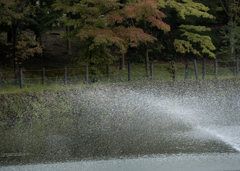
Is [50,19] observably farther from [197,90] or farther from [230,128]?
[230,128]

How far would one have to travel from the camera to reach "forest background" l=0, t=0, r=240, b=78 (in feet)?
59.6

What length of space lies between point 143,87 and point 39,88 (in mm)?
5661

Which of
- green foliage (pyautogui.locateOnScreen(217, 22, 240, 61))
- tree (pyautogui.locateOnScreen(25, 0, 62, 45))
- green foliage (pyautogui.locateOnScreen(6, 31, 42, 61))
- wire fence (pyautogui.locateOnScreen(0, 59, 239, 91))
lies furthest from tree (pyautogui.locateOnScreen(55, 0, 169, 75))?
green foliage (pyautogui.locateOnScreen(217, 22, 240, 61))

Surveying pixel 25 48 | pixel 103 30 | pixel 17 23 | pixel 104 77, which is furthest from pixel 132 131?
pixel 17 23

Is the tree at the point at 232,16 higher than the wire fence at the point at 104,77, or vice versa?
the tree at the point at 232,16

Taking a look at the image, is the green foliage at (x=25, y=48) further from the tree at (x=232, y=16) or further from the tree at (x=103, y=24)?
the tree at (x=232, y=16)

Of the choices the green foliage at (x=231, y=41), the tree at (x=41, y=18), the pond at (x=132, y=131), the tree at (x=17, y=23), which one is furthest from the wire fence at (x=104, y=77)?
the tree at (x=41, y=18)

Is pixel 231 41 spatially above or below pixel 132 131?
above

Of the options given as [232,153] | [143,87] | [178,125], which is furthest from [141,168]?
[143,87]

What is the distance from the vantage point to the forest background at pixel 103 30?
59.6ft

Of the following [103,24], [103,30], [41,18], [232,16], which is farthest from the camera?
[232,16]

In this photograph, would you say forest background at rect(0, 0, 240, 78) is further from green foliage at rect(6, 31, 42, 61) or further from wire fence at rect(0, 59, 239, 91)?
wire fence at rect(0, 59, 239, 91)

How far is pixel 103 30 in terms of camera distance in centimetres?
1780

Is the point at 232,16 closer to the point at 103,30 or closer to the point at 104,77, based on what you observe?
the point at 103,30
